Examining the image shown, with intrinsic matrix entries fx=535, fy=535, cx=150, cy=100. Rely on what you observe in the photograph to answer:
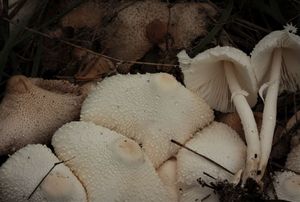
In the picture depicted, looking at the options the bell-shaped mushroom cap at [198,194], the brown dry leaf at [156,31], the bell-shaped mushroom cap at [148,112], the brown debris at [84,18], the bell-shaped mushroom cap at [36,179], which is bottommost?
the bell-shaped mushroom cap at [198,194]

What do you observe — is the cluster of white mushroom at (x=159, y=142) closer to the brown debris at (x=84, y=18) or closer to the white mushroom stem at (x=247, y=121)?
the white mushroom stem at (x=247, y=121)

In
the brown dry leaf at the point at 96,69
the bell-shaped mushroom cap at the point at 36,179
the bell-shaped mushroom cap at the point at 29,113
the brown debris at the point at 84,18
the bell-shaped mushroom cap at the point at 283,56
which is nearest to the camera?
the bell-shaped mushroom cap at the point at 36,179

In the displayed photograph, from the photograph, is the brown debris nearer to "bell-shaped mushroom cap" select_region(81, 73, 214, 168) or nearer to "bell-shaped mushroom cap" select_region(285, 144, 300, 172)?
"bell-shaped mushroom cap" select_region(81, 73, 214, 168)

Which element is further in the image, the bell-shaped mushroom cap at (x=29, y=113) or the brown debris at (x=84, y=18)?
the brown debris at (x=84, y=18)

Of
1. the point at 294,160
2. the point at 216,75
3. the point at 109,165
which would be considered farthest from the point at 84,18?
the point at 294,160

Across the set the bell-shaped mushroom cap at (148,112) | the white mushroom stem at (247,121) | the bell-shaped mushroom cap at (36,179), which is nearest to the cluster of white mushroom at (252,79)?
the white mushroom stem at (247,121)

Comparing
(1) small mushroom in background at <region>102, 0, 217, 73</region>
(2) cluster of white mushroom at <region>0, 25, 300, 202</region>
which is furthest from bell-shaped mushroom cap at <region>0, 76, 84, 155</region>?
(1) small mushroom in background at <region>102, 0, 217, 73</region>
